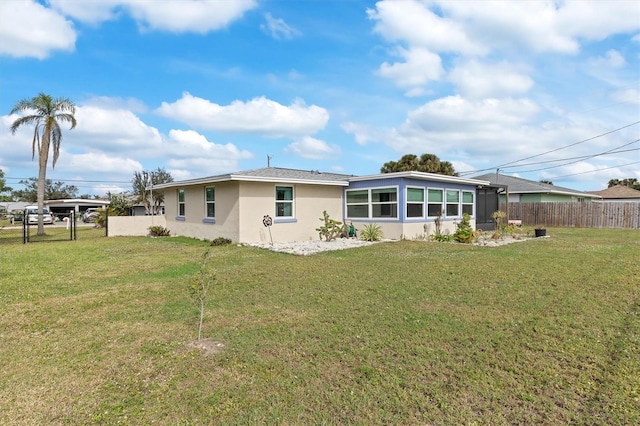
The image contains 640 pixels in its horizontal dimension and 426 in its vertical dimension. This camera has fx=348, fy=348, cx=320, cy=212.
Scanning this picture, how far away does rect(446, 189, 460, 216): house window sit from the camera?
15830mm

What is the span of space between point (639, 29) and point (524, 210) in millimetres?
12897

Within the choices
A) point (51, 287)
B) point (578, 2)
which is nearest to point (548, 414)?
point (51, 287)

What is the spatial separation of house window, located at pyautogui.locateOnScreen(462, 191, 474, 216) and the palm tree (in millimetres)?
22311

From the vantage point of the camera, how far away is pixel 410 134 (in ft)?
92.8

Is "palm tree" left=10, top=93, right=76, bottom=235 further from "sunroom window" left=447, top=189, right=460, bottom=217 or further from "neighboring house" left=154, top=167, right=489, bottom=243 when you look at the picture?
"sunroom window" left=447, top=189, right=460, bottom=217

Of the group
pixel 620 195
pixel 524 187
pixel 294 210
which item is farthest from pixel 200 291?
pixel 620 195

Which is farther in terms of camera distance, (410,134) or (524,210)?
(410,134)

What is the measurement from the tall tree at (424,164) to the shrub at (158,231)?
61.1 ft

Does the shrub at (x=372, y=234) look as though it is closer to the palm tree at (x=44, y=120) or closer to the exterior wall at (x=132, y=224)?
the exterior wall at (x=132, y=224)

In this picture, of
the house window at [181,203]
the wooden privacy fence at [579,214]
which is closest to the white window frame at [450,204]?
the wooden privacy fence at [579,214]

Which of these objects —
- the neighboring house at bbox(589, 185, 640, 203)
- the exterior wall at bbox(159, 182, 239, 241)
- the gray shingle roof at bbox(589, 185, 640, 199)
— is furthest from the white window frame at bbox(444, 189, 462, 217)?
the gray shingle roof at bbox(589, 185, 640, 199)

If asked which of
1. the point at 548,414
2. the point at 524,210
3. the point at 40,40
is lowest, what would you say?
the point at 548,414

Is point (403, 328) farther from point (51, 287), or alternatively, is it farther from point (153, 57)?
point (153, 57)

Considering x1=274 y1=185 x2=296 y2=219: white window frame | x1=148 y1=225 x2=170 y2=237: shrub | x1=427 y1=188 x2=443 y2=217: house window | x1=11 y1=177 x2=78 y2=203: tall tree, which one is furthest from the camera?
x1=11 y1=177 x2=78 y2=203: tall tree
